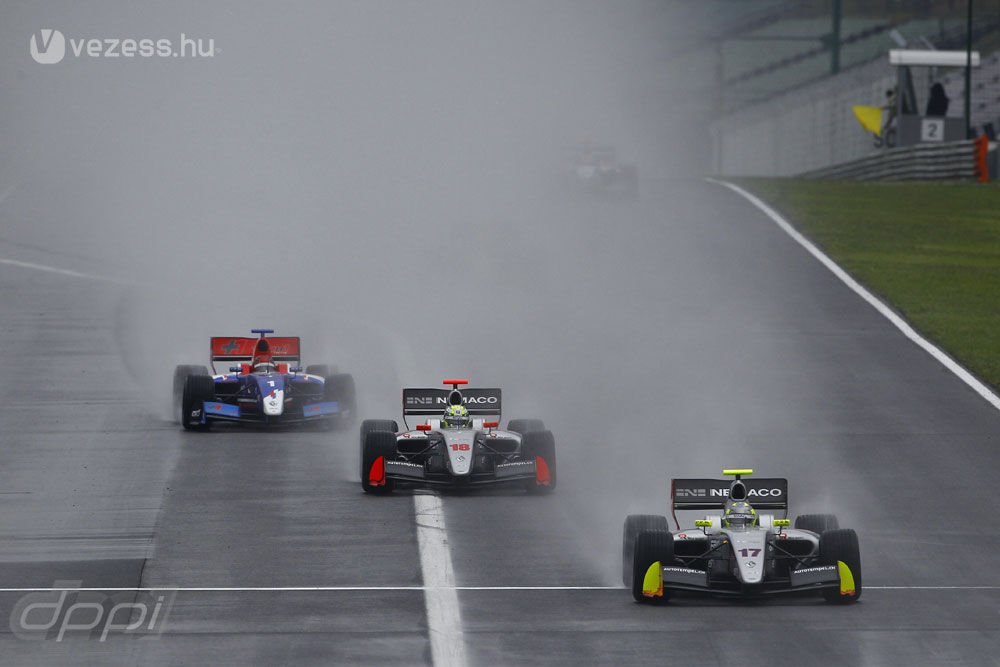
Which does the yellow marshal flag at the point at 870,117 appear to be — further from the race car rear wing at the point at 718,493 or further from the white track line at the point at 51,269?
the race car rear wing at the point at 718,493

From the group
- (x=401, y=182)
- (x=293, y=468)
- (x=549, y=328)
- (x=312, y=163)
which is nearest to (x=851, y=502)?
(x=293, y=468)

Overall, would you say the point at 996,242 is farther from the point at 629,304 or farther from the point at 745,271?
the point at 629,304

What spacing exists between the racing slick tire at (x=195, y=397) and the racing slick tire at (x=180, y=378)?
0.75 metres

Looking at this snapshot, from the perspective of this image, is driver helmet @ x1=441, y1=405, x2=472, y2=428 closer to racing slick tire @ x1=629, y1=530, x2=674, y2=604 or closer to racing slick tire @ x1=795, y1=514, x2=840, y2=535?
racing slick tire @ x1=795, y1=514, x2=840, y2=535

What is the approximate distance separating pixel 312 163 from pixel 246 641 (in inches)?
2306

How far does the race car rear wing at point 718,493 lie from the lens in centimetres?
1659

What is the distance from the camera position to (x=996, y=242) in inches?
1829

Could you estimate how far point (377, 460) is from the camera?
20734 millimetres

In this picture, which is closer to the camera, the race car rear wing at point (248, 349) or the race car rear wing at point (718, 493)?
the race car rear wing at point (718, 493)

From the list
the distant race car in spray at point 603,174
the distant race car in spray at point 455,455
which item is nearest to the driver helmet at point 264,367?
the distant race car in spray at point 455,455

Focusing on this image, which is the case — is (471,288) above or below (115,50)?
below

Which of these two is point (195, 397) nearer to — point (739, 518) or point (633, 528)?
point (633, 528)

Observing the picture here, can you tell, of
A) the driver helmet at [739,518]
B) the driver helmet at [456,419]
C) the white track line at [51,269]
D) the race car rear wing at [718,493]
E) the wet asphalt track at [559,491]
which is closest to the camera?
the wet asphalt track at [559,491]

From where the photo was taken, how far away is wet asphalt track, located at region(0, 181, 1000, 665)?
48.1 feet
